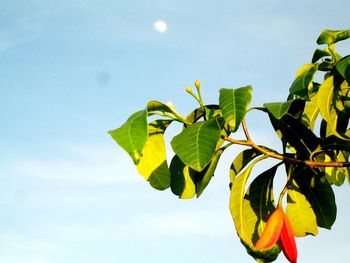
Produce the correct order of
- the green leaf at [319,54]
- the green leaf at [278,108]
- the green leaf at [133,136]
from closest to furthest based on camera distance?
the green leaf at [133,136]
the green leaf at [278,108]
the green leaf at [319,54]

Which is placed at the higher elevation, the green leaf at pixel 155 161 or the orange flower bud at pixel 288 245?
the green leaf at pixel 155 161

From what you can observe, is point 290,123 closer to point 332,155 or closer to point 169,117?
point 332,155

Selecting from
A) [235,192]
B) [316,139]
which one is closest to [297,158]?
[316,139]

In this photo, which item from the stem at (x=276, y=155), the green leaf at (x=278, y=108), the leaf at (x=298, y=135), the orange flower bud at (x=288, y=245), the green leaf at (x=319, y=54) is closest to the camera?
the green leaf at (x=278, y=108)

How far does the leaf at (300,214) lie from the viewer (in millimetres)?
2189

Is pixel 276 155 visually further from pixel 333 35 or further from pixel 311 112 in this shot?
pixel 333 35

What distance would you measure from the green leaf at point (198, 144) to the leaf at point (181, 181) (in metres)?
0.41

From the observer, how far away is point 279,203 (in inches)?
77.5

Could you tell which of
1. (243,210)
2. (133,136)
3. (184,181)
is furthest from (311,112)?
(133,136)

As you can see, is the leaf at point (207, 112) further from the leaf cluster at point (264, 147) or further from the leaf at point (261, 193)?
the leaf at point (261, 193)

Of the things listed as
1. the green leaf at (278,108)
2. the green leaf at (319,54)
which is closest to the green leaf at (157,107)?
the green leaf at (278,108)

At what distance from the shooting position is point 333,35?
2.04m

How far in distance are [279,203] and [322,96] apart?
1.45 ft

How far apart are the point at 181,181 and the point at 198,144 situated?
1.67 ft
